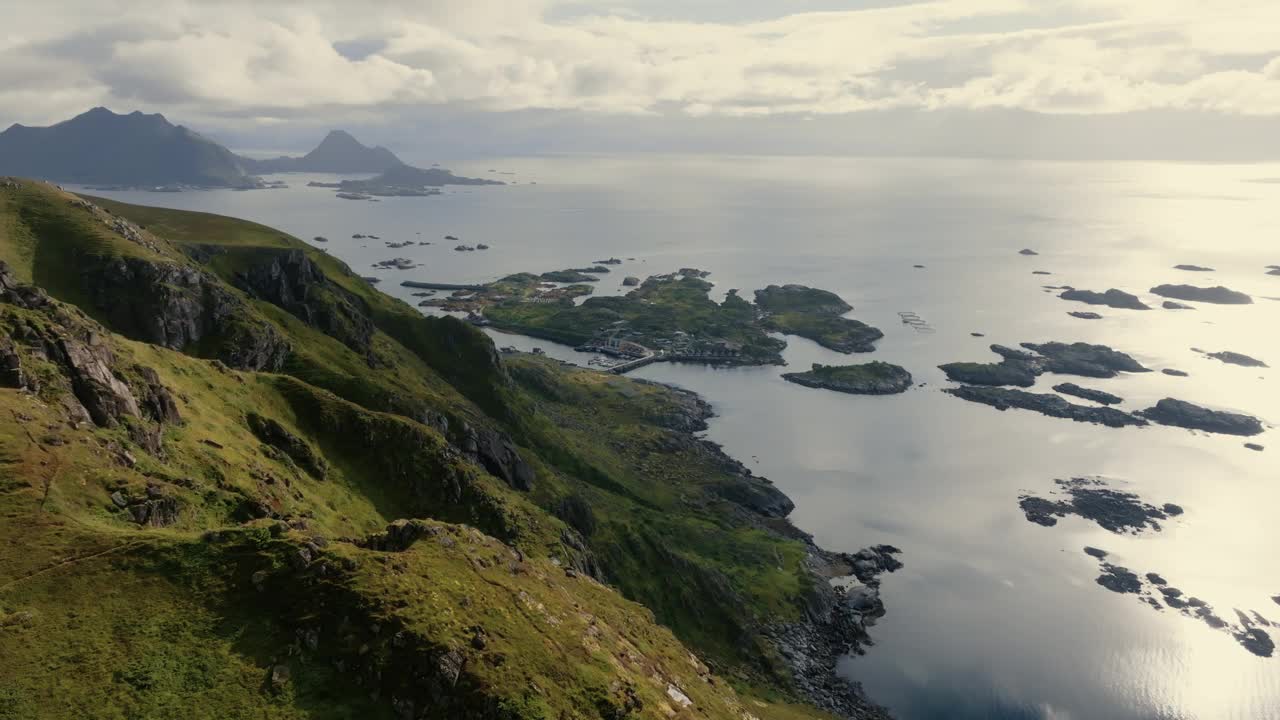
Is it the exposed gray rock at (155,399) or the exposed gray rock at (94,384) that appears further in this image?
the exposed gray rock at (155,399)

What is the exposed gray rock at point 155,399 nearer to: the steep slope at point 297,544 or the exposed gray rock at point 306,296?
the steep slope at point 297,544

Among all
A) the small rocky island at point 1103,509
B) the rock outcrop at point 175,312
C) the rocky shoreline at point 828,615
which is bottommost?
the small rocky island at point 1103,509

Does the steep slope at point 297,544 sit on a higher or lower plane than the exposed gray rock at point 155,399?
lower

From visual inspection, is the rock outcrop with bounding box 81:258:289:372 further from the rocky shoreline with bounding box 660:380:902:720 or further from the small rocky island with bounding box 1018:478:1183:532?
the small rocky island with bounding box 1018:478:1183:532

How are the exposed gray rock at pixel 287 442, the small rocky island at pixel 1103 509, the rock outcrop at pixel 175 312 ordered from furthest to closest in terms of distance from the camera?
the small rocky island at pixel 1103 509, the rock outcrop at pixel 175 312, the exposed gray rock at pixel 287 442

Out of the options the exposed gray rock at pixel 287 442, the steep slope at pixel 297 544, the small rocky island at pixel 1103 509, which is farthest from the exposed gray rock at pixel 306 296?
the small rocky island at pixel 1103 509

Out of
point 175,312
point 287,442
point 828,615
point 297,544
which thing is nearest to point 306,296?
point 175,312

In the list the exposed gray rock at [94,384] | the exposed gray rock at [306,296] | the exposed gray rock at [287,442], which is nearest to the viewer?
the exposed gray rock at [94,384]

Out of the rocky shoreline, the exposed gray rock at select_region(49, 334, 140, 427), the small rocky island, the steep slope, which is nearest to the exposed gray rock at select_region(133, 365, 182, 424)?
the steep slope

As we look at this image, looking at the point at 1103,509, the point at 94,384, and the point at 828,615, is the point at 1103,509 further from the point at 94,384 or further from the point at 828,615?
the point at 94,384
